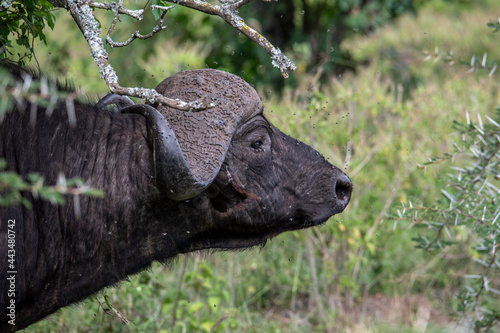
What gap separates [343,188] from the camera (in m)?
3.60

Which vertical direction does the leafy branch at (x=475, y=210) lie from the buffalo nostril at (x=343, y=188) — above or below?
below

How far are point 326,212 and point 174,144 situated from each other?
1014 millimetres

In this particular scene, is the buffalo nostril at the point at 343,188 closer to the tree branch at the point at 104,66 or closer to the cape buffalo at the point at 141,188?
the cape buffalo at the point at 141,188

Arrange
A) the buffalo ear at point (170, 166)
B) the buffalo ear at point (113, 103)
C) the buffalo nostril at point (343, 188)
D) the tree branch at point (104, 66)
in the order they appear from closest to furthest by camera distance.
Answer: the tree branch at point (104, 66) < the buffalo ear at point (170, 166) < the buffalo ear at point (113, 103) < the buffalo nostril at point (343, 188)

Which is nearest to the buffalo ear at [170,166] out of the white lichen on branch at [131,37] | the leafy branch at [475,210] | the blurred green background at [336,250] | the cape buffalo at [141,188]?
the cape buffalo at [141,188]

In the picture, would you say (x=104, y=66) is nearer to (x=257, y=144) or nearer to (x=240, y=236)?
(x=257, y=144)

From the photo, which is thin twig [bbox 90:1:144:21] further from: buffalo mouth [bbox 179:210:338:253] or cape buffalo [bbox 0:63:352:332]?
buffalo mouth [bbox 179:210:338:253]

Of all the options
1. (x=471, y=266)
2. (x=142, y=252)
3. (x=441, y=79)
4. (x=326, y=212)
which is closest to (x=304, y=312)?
(x=471, y=266)

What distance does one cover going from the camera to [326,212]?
3.50 m

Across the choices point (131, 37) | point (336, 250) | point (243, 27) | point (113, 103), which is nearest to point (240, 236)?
point (113, 103)

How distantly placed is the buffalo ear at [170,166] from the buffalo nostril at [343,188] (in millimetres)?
870

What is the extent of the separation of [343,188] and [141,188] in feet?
3.81

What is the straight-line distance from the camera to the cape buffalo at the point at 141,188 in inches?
115

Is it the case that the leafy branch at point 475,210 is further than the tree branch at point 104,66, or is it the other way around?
the leafy branch at point 475,210
